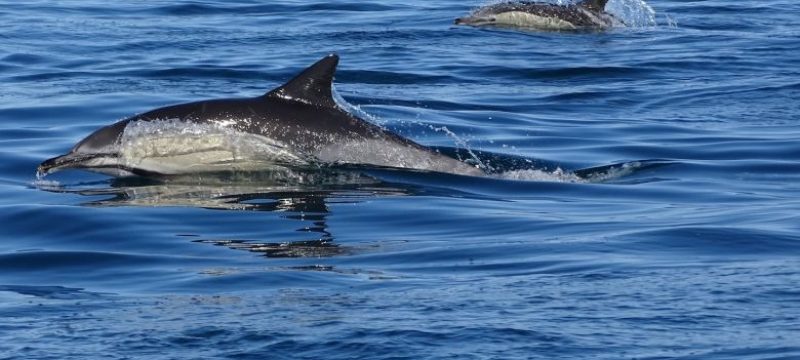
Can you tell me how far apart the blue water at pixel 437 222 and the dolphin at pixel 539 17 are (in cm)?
309

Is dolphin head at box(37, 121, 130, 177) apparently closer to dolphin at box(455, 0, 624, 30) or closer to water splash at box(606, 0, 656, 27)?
dolphin at box(455, 0, 624, 30)

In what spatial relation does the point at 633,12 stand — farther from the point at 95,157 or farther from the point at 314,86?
the point at 95,157

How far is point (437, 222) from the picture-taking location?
1224cm

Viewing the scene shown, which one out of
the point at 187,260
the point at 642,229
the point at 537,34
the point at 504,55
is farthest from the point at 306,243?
the point at 537,34

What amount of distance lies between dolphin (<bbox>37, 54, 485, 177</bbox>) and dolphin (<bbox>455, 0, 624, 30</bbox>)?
47.6ft

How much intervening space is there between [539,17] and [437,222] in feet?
55.3

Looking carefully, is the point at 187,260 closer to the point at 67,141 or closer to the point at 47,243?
the point at 47,243

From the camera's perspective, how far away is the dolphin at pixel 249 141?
13961mm

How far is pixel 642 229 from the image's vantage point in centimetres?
1166

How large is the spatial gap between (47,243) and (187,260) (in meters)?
1.25

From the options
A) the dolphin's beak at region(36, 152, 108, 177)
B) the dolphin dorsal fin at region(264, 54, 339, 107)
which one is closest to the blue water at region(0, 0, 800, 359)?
the dolphin's beak at region(36, 152, 108, 177)

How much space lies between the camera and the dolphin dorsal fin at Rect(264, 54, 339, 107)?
13.5 m

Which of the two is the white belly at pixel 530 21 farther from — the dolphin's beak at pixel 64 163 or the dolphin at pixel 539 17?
the dolphin's beak at pixel 64 163

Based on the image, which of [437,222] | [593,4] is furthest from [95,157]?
[593,4]
